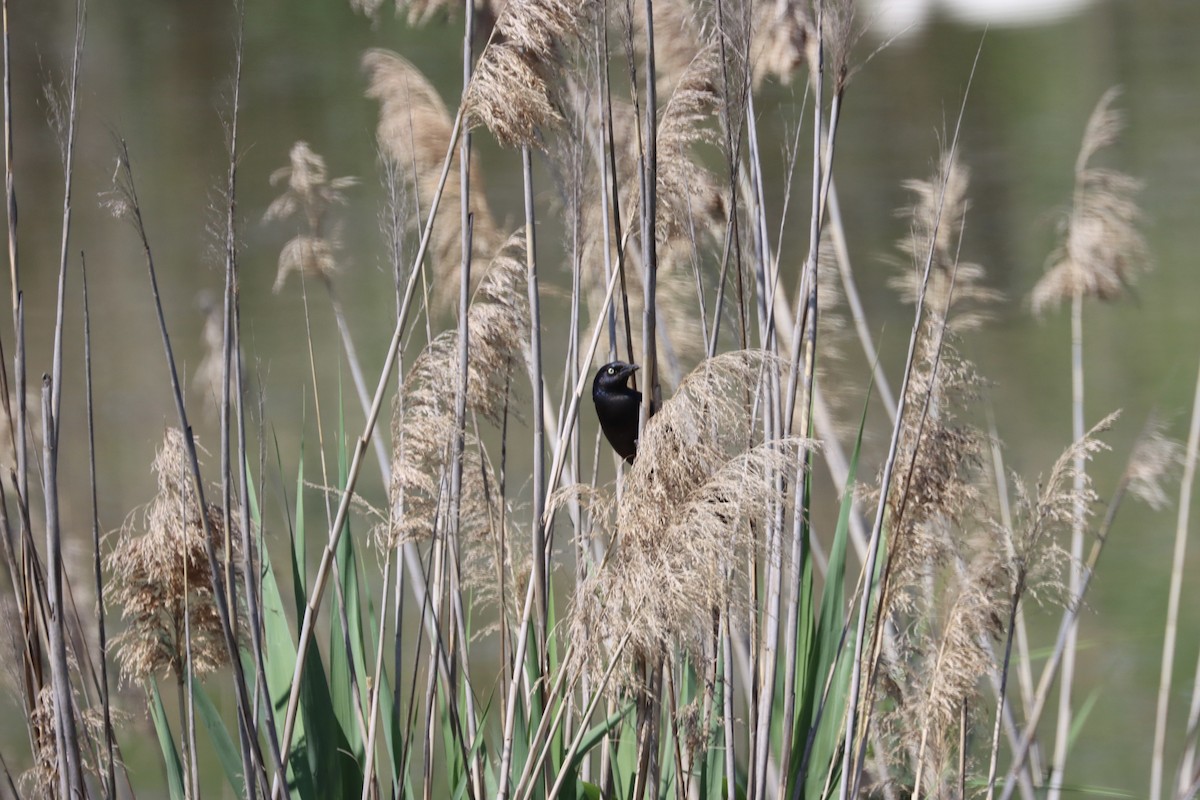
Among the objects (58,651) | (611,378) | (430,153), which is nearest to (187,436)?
(58,651)

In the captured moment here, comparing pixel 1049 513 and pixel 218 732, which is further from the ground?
pixel 1049 513

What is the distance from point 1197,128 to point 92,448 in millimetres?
4663

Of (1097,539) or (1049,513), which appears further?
(1097,539)

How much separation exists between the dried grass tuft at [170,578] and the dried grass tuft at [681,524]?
0.50 metres

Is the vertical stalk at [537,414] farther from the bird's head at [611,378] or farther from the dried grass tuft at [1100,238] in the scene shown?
the dried grass tuft at [1100,238]

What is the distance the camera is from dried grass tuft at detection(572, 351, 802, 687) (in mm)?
974

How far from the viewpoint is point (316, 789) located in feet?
4.71

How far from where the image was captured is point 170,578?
1316 mm

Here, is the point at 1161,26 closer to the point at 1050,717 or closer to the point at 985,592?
the point at 1050,717

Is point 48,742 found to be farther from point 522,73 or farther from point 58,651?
point 522,73

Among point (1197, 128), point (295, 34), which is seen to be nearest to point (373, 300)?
point (295, 34)

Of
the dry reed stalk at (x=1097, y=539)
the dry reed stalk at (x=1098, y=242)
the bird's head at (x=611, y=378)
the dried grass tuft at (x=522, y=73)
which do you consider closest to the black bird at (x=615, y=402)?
the bird's head at (x=611, y=378)

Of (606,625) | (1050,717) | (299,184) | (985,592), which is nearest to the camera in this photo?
(606,625)

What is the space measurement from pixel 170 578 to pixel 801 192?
156 inches
